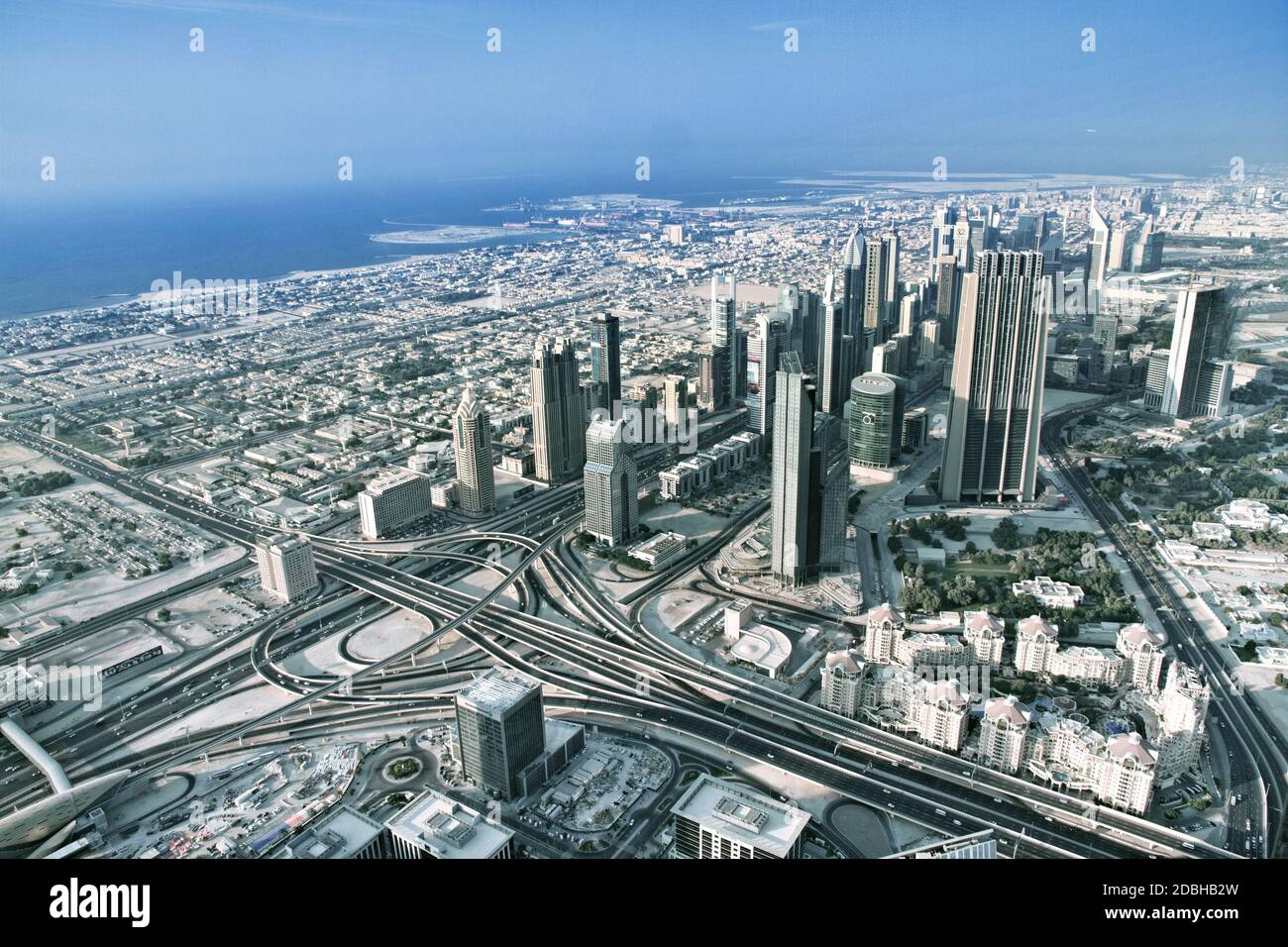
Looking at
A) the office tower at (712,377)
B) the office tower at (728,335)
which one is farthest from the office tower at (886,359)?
the office tower at (712,377)

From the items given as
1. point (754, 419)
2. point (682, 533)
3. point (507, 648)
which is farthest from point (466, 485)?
point (754, 419)

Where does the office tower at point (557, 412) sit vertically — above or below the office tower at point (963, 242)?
below

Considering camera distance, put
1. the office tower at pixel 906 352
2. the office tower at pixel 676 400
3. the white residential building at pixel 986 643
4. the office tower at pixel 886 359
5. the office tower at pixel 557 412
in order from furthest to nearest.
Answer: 1. the office tower at pixel 906 352
2. the office tower at pixel 886 359
3. the office tower at pixel 676 400
4. the office tower at pixel 557 412
5. the white residential building at pixel 986 643

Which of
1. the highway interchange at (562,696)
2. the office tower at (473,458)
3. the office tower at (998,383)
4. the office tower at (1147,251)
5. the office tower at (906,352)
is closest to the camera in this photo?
the highway interchange at (562,696)

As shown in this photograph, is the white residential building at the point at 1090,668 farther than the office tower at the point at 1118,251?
No

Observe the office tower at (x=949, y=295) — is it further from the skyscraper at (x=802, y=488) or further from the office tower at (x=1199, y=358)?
the skyscraper at (x=802, y=488)

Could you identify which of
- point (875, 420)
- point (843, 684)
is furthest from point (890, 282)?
point (843, 684)

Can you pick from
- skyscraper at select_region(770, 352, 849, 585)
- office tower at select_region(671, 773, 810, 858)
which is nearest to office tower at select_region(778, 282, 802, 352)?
skyscraper at select_region(770, 352, 849, 585)

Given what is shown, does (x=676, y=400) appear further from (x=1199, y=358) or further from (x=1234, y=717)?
(x=1234, y=717)
